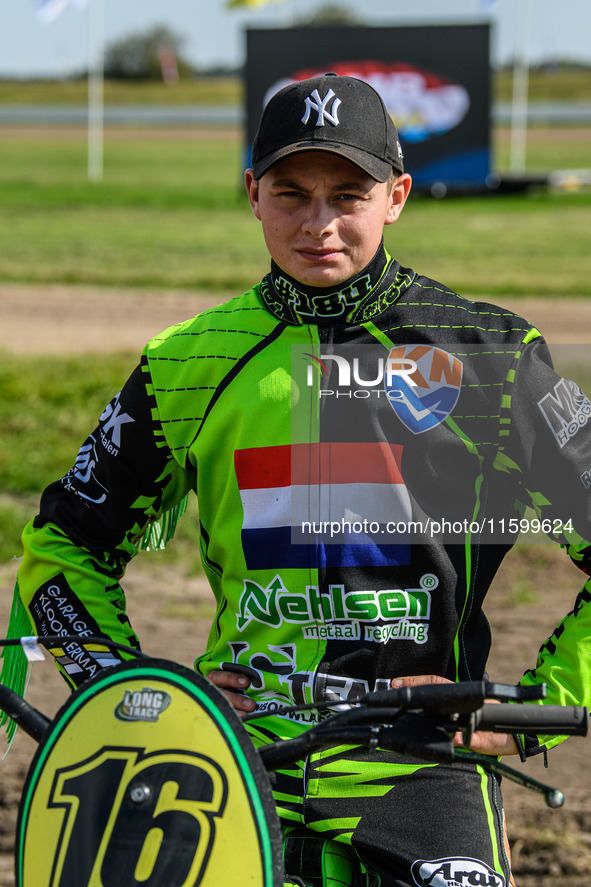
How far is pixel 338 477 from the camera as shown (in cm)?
207

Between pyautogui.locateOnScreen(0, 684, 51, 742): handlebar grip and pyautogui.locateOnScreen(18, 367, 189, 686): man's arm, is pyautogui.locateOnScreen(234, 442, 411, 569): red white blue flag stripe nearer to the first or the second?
pyautogui.locateOnScreen(18, 367, 189, 686): man's arm

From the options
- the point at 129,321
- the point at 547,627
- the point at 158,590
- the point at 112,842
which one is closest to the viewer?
the point at 112,842

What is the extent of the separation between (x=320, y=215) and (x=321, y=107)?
0.19 m

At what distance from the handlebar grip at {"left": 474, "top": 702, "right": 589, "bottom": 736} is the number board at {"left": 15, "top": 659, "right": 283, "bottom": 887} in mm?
335

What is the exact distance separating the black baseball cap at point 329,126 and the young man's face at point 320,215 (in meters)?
0.03

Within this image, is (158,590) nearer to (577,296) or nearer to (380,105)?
(380,105)

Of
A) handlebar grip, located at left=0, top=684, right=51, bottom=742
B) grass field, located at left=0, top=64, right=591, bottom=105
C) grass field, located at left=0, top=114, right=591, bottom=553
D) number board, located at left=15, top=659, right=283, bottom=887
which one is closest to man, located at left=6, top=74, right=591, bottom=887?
handlebar grip, located at left=0, top=684, right=51, bottom=742

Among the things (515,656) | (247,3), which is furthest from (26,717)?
(247,3)

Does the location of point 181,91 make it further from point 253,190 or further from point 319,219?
point 319,219

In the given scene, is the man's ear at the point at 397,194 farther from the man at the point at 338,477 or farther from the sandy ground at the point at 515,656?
the sandy ground at the point at 515,656

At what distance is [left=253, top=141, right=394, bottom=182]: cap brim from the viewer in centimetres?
195

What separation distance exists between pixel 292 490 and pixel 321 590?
20 cm

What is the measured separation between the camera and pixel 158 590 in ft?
16.7

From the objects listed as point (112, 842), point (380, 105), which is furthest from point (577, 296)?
point (112, 842)
